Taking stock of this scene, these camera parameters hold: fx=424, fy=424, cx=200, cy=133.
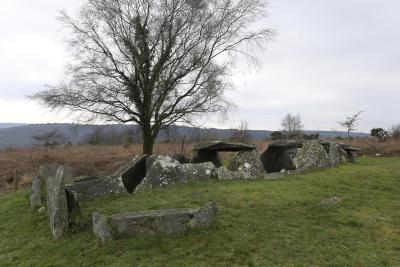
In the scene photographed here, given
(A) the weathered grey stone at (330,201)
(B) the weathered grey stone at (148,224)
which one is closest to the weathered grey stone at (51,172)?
(B) the weathered grey stone at (148,224)

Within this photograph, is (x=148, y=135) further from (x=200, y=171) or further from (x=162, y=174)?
(x=162, y=174)

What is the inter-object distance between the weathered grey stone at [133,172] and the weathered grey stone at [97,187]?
2.55 feet

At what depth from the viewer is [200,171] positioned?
14648mm

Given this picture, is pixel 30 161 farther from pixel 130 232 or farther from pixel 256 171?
pixel 130 232

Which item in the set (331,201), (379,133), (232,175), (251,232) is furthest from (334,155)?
(379,133)

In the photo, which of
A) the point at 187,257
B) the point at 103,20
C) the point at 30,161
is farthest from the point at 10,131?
the point at 187,257

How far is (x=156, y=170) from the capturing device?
1398 centimetres

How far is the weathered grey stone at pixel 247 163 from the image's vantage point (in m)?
16.0

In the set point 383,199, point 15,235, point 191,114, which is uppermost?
point 191,114

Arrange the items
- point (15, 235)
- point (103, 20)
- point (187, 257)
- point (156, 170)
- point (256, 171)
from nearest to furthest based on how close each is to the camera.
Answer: point (187, 257)
point (15, 235)
point (156, 170)
point (256, 171)
point (103, 20)

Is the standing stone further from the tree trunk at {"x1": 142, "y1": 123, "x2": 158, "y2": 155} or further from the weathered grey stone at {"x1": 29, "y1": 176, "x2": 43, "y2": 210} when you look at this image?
the weathered grey stone at {"x1": 29, "y1": 176, "x2": 43, "y2": 210}

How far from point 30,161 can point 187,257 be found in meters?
24.2

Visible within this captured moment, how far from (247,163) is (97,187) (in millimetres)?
5908

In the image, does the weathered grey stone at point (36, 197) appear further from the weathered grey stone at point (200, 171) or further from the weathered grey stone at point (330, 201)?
the weathered grey stone at point (330, 201)
